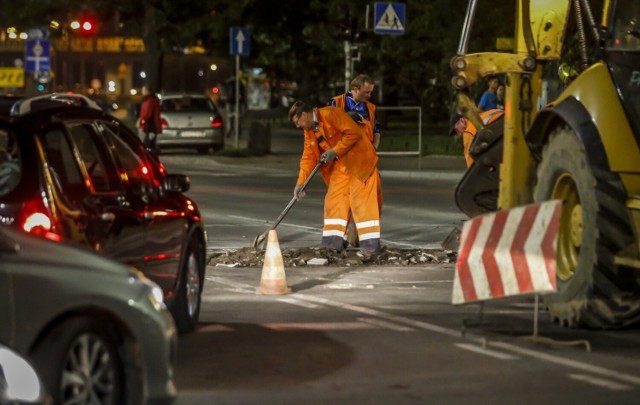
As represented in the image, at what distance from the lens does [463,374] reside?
30.4ft

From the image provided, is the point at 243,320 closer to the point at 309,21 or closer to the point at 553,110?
the point at 553,110

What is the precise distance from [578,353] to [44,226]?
339cm

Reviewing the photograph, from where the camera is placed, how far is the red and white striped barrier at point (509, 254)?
9.98 meters

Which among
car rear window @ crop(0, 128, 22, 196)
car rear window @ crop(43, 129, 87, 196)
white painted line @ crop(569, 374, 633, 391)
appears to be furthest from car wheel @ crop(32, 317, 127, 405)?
white painted line @ crop(569, 374, 633, 391)

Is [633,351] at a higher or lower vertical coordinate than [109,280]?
lower

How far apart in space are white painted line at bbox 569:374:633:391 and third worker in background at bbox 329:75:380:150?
7.23m

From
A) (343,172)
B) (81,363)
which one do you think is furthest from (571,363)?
(343,172)

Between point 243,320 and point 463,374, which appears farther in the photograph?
point 243,320

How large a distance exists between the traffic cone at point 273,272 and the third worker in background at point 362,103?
11.6 ft

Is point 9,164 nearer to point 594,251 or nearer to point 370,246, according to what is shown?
point 594,251

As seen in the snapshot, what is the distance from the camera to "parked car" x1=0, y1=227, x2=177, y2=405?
6.98 meters

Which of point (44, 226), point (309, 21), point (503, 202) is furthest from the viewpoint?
point (309, 21)

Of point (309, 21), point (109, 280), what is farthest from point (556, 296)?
point (309, 21)

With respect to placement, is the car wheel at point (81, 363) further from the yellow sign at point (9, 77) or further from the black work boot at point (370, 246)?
the yellow sign at point (9, 77)
